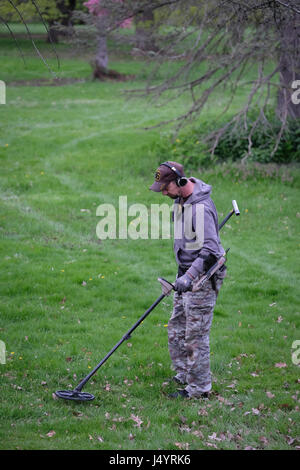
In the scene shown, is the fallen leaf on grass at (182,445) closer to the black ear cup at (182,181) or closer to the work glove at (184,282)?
the work glove at (184,282)

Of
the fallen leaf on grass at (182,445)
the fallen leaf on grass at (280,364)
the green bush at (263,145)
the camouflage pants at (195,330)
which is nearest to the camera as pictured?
the fallen leaf on grass at (182,445)

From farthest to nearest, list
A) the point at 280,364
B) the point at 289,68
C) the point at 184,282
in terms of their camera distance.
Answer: the point at 289,68 < the point at 280,364 < the point at 184,282

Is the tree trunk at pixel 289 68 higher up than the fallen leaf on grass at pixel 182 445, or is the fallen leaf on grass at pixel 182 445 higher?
the tree trunk at pixel 289 68

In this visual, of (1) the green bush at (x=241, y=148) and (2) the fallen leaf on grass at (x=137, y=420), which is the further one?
(1) the green bush at (x=241, y=148)

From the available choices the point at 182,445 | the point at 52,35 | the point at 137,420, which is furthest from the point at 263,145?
the point at 182,445

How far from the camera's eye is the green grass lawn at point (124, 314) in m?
4.66

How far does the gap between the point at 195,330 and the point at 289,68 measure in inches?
319

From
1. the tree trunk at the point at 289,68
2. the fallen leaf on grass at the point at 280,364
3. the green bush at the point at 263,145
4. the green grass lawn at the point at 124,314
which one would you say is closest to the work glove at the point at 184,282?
→ the green grass lawn at the point at 124,314

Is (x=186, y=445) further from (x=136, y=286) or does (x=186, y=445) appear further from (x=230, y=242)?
(x=230, y=242)

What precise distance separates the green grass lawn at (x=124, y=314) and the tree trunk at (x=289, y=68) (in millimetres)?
1823

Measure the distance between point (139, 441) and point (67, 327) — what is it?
235 cm

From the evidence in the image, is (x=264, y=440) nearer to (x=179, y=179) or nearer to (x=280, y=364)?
(x=280, y=364)

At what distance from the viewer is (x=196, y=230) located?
4777 millimetres

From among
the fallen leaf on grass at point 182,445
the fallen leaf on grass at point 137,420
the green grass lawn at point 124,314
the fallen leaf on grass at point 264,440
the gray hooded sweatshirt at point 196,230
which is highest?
the gray hooded sweatshirt at point 196,230
